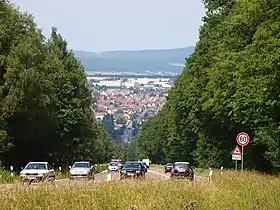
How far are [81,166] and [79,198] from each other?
35.1 m

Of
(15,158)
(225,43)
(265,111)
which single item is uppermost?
(225,43)

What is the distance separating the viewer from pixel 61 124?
8012 centimetres

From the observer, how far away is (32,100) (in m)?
60.8

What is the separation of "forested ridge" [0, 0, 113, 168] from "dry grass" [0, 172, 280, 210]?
40728mm

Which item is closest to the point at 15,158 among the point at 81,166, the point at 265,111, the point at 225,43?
the point at 81,166

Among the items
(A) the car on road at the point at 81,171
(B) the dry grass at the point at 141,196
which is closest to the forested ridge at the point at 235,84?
(A) the car on road at the point at 81,171

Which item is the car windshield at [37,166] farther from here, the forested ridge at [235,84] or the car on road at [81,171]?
the forested ridge at [235,84]

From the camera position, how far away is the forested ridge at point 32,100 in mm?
59312

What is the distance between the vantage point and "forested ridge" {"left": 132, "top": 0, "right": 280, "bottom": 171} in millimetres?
42688

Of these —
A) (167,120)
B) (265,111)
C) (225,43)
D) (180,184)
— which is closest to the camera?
(180,184)

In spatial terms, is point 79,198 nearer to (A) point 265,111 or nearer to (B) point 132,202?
(B) point 132,202

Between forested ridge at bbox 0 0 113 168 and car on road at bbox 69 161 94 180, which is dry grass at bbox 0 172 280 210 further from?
forested ridge at bbox 0 0 113 168

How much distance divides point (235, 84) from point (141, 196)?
35.8 meters

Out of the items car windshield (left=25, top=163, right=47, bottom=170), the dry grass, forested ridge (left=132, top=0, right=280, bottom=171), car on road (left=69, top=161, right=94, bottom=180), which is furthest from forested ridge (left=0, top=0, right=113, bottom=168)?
the dry grass
